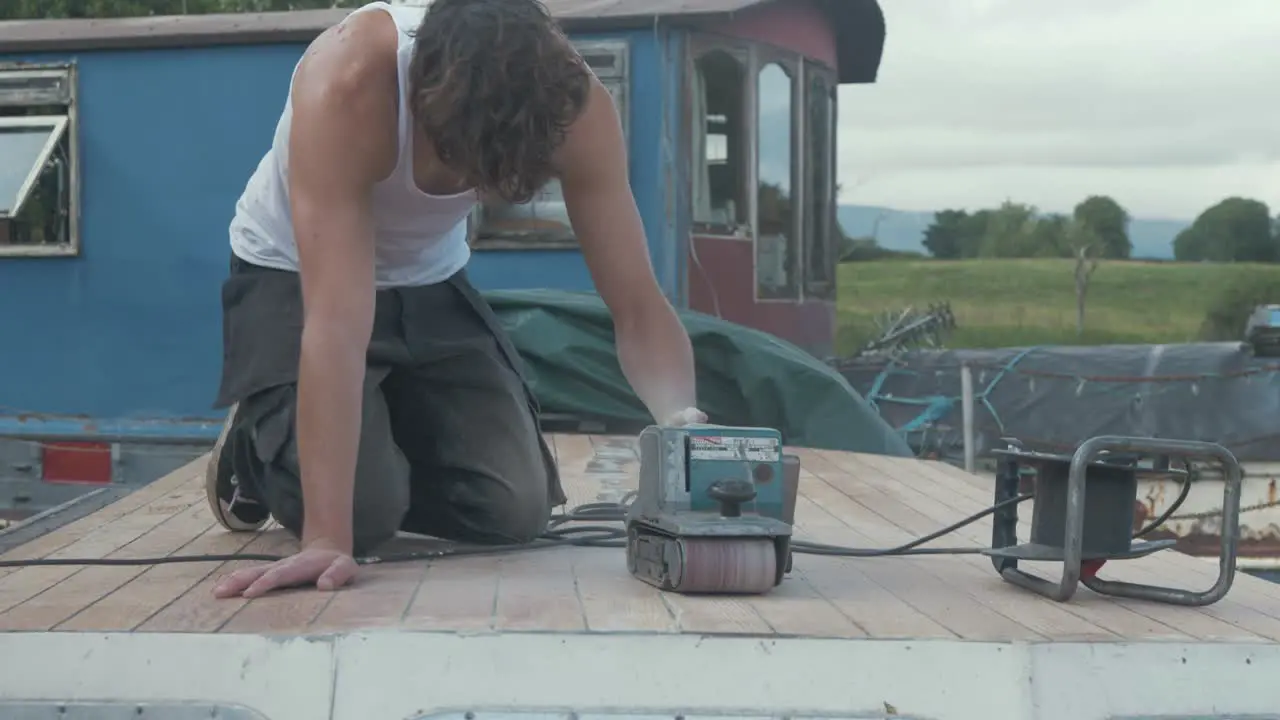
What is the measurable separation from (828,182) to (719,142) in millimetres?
1043

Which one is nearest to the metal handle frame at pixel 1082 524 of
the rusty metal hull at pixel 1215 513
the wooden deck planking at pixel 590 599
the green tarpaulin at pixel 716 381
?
the wooden deck planking at pixel 590 599

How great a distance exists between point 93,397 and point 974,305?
23.5 metres

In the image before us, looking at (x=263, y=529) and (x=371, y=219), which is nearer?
(x=371, y=219)

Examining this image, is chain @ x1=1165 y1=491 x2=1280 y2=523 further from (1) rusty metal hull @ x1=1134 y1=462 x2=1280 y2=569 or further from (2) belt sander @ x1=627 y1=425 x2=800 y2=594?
(2) belt sander @ x1=627 y1=425 x2=800 y2=594

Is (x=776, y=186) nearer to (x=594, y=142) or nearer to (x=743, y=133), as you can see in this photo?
(x=743, y=133)

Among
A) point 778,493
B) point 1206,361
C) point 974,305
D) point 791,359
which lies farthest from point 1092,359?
point 974,305

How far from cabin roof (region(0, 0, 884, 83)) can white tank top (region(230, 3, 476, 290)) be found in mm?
2735

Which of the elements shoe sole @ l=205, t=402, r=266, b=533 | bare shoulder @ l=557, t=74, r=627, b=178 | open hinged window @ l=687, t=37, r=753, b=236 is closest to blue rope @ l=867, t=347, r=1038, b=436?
open hinged window @ l=687, t=37, r=753, b=236

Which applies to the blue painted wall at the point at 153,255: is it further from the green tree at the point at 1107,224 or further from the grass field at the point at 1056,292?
the green tree at the point at 1107,224

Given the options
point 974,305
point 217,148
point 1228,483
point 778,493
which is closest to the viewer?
point 1228,483

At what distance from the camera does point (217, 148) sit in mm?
5805

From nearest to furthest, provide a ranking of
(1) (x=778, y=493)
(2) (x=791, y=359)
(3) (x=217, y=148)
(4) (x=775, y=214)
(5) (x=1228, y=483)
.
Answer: (5) (x=1228, y=483) < (1) (x=778, y=493) < (2) (x=791, y=359) < (3) (x=217, y=148) < (4) (x=775, y=214)

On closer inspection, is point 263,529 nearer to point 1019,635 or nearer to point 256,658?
point 256,658

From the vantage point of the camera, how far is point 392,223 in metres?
2.62
